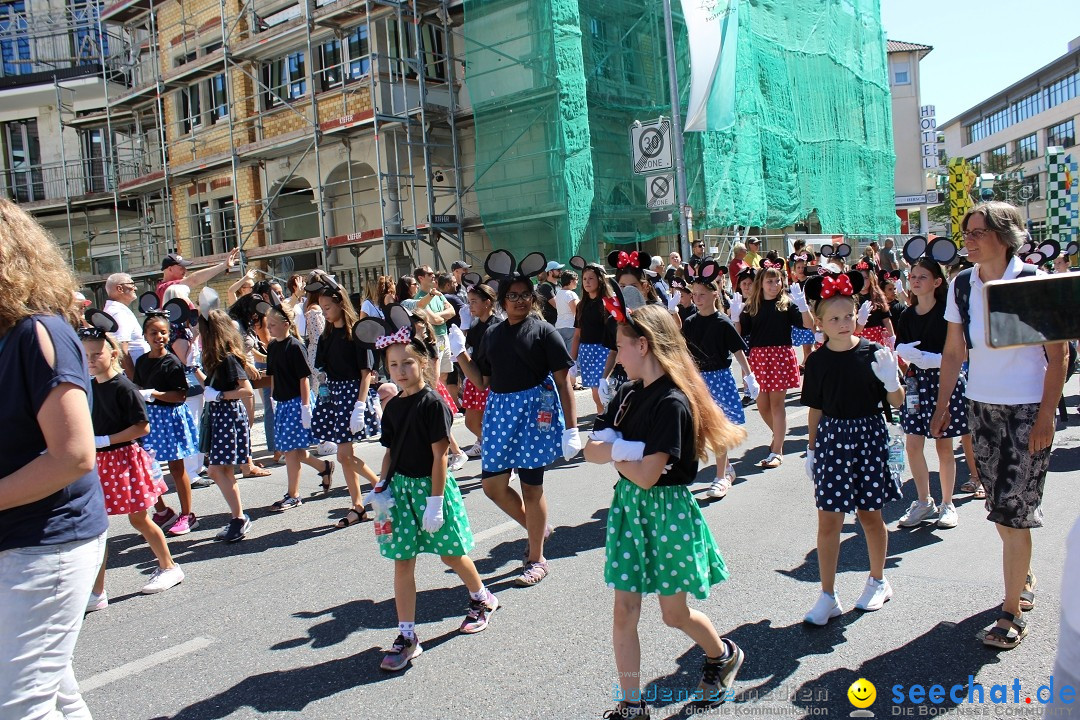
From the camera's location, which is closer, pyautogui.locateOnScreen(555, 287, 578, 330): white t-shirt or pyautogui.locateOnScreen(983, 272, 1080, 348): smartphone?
pyautogui.locateOnScreen(983, 272, 1080, 348): smartphone

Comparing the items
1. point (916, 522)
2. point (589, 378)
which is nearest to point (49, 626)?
point (916, 522)

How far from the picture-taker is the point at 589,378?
31.2 feet

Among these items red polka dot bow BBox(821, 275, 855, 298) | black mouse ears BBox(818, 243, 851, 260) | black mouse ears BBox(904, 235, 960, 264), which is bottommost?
red polka dot bow BBox(821, 275, 855, 298)

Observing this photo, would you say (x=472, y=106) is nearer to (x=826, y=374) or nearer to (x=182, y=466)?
(x=182, y=466)

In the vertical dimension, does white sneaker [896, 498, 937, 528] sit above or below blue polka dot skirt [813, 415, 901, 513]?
below

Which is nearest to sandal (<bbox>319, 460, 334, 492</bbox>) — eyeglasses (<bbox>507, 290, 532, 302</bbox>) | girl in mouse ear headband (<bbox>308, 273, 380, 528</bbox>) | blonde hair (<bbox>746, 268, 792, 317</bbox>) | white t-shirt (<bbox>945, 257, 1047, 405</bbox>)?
girl in mouse ear headband (<bbox>308, 273, 380, 528</bbox>)

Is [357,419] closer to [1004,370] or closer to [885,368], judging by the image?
[885,368]

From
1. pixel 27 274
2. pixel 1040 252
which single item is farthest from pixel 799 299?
pixel 27 274

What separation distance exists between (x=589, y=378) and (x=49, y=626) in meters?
7.47

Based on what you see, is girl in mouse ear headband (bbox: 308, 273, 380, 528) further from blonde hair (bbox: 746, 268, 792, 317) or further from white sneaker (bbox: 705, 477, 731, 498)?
blonde hair (bbox: 746, 268, 792, 317)

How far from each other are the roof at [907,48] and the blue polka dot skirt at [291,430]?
41789mm

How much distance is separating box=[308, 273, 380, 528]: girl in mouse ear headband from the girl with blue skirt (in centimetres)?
350

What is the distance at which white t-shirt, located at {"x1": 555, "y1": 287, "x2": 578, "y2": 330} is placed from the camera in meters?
11.8

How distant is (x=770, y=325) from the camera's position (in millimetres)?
7695
